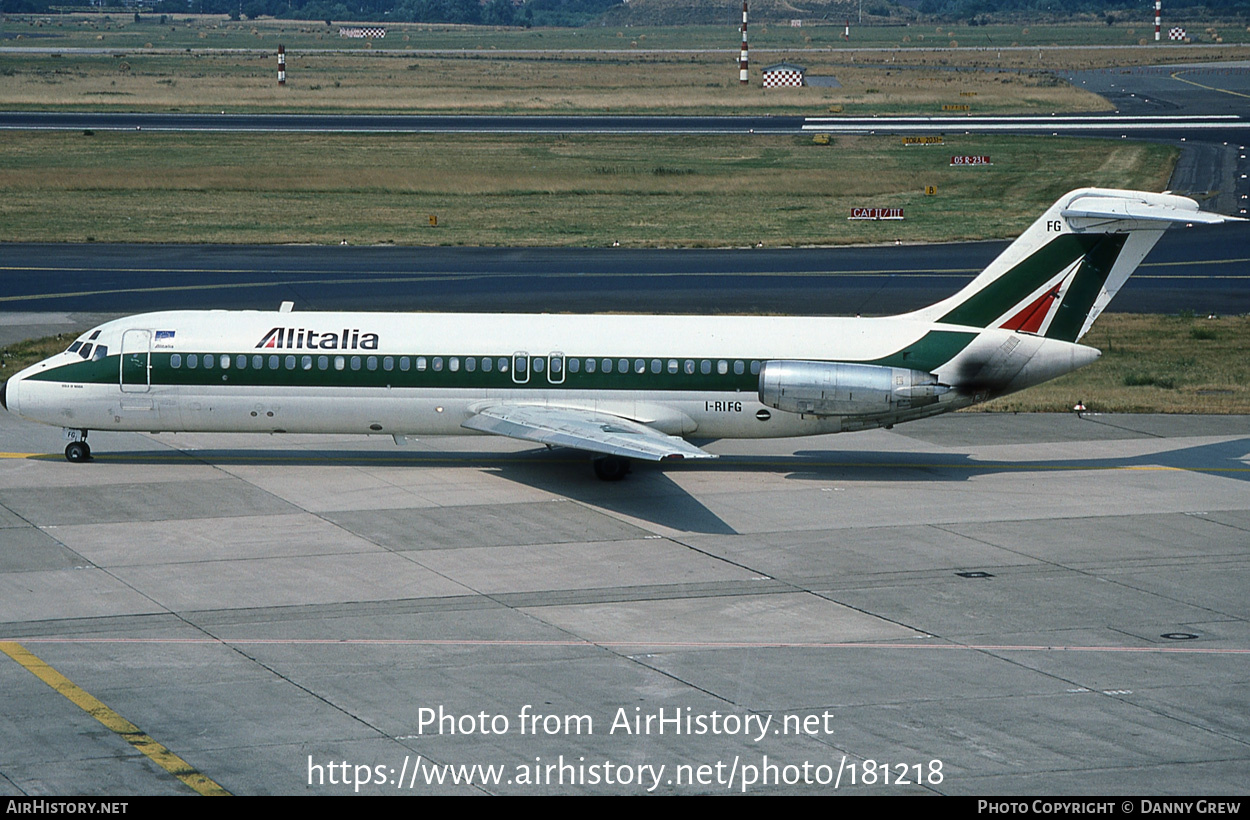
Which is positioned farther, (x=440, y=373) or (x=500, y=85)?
(x=500, y=85)

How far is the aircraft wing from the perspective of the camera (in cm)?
2847

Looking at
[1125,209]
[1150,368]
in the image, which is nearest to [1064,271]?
[1125,209]

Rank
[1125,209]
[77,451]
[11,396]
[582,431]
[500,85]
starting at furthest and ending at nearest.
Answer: [500,85], [77,451], [11,396], [1125,209], [582,431]

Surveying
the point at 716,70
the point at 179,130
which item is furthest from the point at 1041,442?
the point at 716,70

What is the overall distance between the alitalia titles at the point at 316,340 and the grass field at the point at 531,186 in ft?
105

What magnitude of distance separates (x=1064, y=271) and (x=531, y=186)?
163ft

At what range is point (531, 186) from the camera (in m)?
77.9

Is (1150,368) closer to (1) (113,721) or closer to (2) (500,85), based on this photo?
(1) (113,721)

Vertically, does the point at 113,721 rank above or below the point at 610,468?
below

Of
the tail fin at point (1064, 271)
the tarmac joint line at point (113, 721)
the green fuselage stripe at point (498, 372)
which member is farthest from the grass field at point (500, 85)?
the tarmac joint line at point (113, 721)

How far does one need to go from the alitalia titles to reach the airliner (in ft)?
0.10

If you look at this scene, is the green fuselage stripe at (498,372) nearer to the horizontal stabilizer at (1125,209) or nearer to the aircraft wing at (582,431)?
the aircraft wing at (582,431)

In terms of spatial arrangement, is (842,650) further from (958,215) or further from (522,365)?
(958,215)

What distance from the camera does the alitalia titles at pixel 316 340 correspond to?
3148 cm
